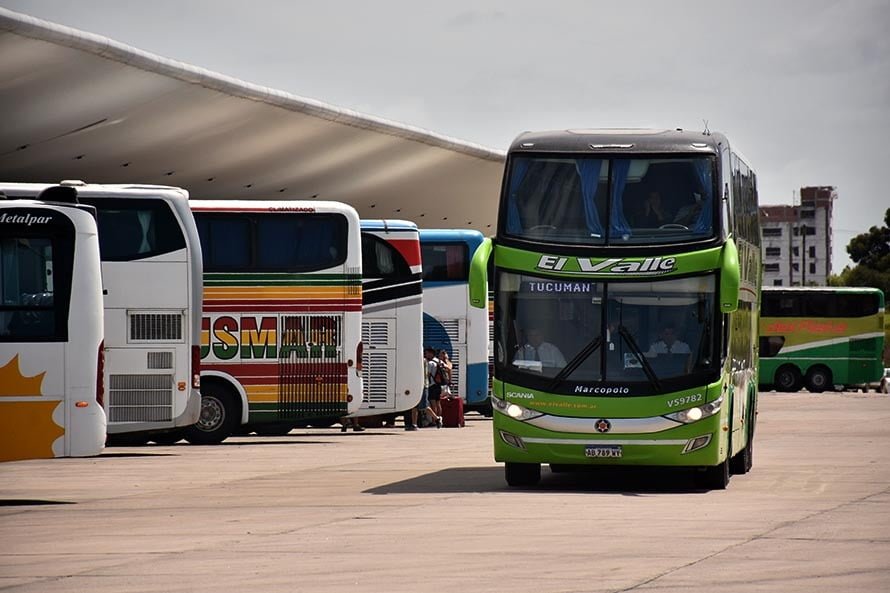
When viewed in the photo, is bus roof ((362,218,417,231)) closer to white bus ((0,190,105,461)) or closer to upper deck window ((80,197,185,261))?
upper deck window ((80,197,185,261))

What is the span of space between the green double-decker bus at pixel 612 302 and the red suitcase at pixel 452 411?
17532mm

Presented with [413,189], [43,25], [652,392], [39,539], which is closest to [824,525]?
[652,392]

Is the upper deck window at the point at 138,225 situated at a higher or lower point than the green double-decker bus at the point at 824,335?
higher

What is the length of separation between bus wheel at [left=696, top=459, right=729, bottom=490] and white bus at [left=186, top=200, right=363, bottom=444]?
10518mm

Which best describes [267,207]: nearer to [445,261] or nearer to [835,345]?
[445,261]

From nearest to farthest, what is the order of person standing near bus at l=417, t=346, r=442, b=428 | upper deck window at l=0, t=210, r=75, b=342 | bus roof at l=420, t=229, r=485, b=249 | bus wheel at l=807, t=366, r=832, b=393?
upper deck window at l=0, t=210, r=75, b=342 < person standing near bus at l=417, t=346, r=442, b=428 < bus roof at l=420, t=229, r=485, b=249 < bus wheel at l=807, t=366, r=832, b=393

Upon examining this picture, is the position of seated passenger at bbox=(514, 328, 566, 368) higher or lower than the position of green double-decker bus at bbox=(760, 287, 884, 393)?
higher

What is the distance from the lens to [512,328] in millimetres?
17938

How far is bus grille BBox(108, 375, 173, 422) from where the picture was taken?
24.0 m

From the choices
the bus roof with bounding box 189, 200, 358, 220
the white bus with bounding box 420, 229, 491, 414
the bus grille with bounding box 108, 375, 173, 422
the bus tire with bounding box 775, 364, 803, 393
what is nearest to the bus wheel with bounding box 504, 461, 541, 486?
the bus grille with bounding box 108, 375, 173, 422

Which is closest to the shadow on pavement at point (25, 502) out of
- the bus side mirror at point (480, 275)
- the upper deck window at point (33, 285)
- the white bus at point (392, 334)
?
the upper deck window at point (33, 285)

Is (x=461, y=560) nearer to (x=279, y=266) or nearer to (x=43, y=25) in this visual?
(x=279, y=266)

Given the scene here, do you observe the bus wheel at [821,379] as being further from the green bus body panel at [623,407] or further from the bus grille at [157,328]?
the green bus body panel at [623,407]

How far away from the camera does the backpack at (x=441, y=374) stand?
3503 cm
